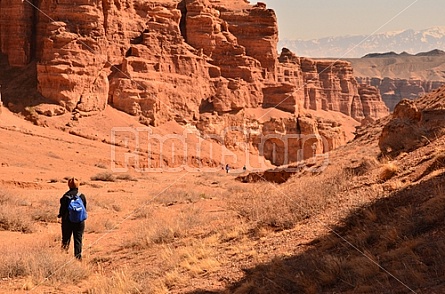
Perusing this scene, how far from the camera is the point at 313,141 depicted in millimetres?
50594

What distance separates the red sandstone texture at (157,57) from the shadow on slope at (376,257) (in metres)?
33.8

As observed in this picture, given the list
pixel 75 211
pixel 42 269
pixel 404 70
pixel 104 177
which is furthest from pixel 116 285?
pixel 404 70

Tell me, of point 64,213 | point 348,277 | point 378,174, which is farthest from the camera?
point 378,174

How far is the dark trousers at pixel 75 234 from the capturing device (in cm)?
841

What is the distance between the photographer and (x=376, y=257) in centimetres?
557

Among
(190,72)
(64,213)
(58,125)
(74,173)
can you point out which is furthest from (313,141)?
(64,213)

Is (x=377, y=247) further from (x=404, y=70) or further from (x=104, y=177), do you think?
(x=404, y=70)

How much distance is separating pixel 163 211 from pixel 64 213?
20.7ft

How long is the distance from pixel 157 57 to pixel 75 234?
122 feet

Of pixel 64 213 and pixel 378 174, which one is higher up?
pixel 378 174

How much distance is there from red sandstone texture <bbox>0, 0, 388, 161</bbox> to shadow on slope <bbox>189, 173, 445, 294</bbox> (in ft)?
111

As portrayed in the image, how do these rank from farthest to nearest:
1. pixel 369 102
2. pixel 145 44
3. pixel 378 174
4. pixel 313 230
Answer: pixel 369 102, pixel 145 44, pixel 378 174, pixel 313 230

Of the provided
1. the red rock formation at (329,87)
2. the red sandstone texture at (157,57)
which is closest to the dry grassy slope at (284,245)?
the red sandstone texture at (157,57)

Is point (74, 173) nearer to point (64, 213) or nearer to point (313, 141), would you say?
point (64, 213)
